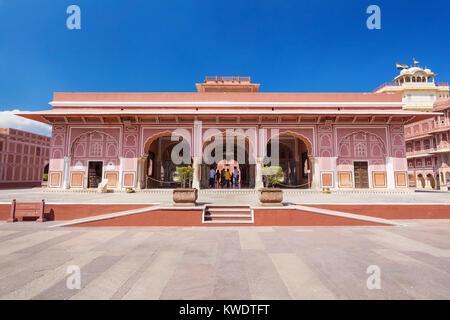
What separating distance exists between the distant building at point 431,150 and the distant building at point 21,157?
4008 centimetres

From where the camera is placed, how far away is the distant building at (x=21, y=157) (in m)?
20.5

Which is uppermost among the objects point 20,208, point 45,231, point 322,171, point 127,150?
point 127,150

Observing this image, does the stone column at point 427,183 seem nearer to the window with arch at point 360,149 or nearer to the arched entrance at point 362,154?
the arched entrance at point 362,154

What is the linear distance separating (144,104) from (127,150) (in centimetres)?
314

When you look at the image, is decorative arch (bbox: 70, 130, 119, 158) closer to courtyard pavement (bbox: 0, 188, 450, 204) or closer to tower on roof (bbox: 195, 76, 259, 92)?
courtyard pavement (bbox: 0, 188, 450, 204)

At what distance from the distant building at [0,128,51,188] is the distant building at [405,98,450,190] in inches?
1578

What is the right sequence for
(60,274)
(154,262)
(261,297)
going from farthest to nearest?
A: 1. (154,262)
2. (60,274)
3. (261,297)

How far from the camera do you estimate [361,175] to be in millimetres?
13375

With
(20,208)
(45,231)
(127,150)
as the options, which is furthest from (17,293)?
(127,150)

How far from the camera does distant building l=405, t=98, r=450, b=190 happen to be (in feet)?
67.7

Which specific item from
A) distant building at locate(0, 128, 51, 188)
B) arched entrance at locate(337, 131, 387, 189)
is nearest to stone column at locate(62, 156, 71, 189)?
distant building at locate(0, 128, 51, 188)

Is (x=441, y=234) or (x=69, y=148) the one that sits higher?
(x=69, y=148)
